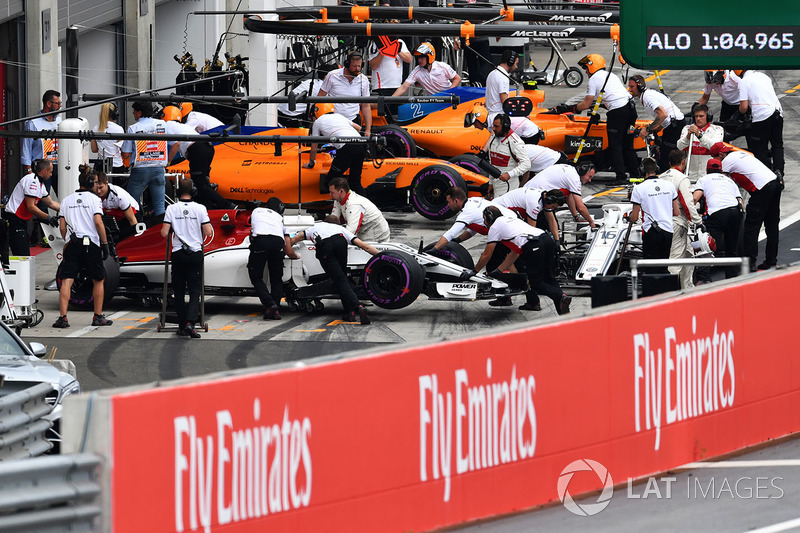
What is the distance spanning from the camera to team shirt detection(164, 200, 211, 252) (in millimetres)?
14570

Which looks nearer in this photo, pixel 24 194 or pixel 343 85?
pixel 24 194

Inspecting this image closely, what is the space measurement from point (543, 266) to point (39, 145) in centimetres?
844

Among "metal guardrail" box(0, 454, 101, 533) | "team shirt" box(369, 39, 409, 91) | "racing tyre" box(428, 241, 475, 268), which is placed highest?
"team shirt" box(369, 39, 409, 91)

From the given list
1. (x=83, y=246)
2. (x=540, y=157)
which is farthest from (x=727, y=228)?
(x=83, y=246)

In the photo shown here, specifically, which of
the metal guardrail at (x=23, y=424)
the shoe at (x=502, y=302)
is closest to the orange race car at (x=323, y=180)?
the shoe at (x=502, y=302)

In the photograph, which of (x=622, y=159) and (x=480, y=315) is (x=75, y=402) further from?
(x=622, y=159)

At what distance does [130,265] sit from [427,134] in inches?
261

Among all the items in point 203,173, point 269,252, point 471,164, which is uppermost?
point 471,164

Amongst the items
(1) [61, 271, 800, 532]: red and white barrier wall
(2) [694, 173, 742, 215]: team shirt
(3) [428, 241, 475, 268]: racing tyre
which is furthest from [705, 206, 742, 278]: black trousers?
(1) [61, 271, 800, 532]: red and white barrier wall

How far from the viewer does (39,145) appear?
64.7ft

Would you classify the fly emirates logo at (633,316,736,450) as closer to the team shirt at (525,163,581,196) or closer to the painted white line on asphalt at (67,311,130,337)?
the team shirt at (525,163,581,196)

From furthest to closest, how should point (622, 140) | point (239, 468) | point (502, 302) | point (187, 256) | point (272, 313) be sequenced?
point (622, 140) → point (502, 302) → point (272, 313) → point (187, 256) → point (239, 468)

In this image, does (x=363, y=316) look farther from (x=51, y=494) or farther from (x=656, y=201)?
(x=51, y=494)

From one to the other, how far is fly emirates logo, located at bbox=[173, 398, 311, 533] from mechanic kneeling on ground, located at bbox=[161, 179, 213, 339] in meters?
7.10
